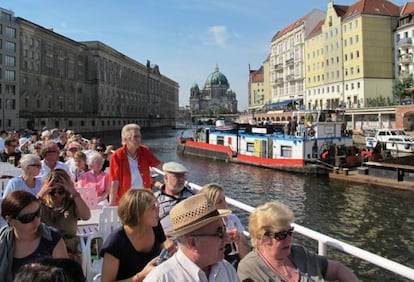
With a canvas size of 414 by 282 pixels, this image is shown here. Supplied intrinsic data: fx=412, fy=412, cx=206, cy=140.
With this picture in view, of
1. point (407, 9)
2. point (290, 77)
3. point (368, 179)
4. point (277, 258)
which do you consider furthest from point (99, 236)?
point (290, 77)

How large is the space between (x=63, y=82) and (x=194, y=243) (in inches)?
Answer: 3606

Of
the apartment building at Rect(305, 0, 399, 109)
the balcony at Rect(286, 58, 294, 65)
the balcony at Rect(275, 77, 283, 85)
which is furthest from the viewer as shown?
the balcony at Rect(275, 77, 283, 85)

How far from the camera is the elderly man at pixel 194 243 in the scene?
221cm

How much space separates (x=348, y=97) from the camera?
222 ft

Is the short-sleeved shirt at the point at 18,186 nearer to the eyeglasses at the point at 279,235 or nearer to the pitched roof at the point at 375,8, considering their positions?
the eyeglasses at the point at 279,235

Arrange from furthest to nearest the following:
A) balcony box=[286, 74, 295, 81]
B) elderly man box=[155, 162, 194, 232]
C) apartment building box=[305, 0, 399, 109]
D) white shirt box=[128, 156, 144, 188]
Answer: balcony box=[286, 74, 295, 81] < apartment building box=[305, 0, 399, 109] < white shirt box=[128, 156, 144, 188] < elderly man box=[155, 162, 194, 232]

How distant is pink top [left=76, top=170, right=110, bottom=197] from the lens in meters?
6.43

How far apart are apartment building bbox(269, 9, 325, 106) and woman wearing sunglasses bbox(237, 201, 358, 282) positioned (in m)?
80.5

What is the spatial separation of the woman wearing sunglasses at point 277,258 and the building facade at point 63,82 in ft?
230

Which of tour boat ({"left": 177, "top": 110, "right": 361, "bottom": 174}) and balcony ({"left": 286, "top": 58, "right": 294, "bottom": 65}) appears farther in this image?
balcony ({"left": 286, "top": 58, "right": 294, "bottom": 65})

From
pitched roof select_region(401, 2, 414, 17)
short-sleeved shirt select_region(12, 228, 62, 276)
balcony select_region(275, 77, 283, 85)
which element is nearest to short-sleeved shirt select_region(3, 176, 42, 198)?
short-sleeved shirt select_region(12, 228, 62, 276)

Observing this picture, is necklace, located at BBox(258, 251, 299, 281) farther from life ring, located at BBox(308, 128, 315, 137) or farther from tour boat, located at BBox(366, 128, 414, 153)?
tour boat, located at BBox(366, 128, 414, 153)

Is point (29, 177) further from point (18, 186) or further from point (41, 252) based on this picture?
point (41, 252)

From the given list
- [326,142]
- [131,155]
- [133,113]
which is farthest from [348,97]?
[133,113]
